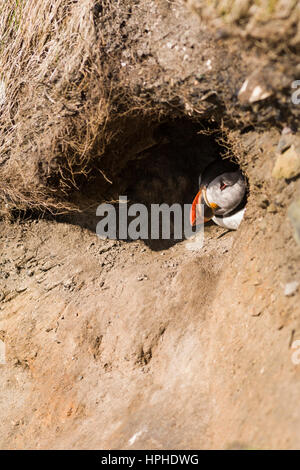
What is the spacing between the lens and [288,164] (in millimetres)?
3174

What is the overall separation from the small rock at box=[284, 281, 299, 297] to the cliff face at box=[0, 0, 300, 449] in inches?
0.4

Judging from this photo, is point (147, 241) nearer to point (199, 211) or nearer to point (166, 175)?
point (199, 211)

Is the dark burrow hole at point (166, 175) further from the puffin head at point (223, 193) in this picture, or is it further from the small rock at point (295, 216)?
the small rock at point (295, 216)

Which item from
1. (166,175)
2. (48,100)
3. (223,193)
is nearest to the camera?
(48,100)

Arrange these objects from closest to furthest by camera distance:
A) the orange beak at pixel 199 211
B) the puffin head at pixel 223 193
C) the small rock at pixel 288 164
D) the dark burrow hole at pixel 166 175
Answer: the small rock at pixel 288 164 < the puffin head at pixel 223 193 < the orange beak at pixel 199 211 < the dark burrow hole at pixel 166 175

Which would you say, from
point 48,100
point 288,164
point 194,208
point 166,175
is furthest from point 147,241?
point 288,164

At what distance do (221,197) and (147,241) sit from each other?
36.0 inches

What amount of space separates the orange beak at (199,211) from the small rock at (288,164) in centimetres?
134

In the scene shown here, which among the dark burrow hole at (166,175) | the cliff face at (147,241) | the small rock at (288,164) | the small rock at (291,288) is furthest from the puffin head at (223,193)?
the small rock at (291,288)

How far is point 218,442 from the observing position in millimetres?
2941

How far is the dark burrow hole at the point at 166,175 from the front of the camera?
4.81m

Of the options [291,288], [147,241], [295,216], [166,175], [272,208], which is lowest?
[147,241]

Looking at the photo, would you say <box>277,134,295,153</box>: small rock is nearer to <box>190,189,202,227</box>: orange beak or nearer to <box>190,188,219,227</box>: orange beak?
<box>190,188,219,227</box>: orange beak

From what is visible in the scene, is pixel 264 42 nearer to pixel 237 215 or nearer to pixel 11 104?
pixel 237 215
